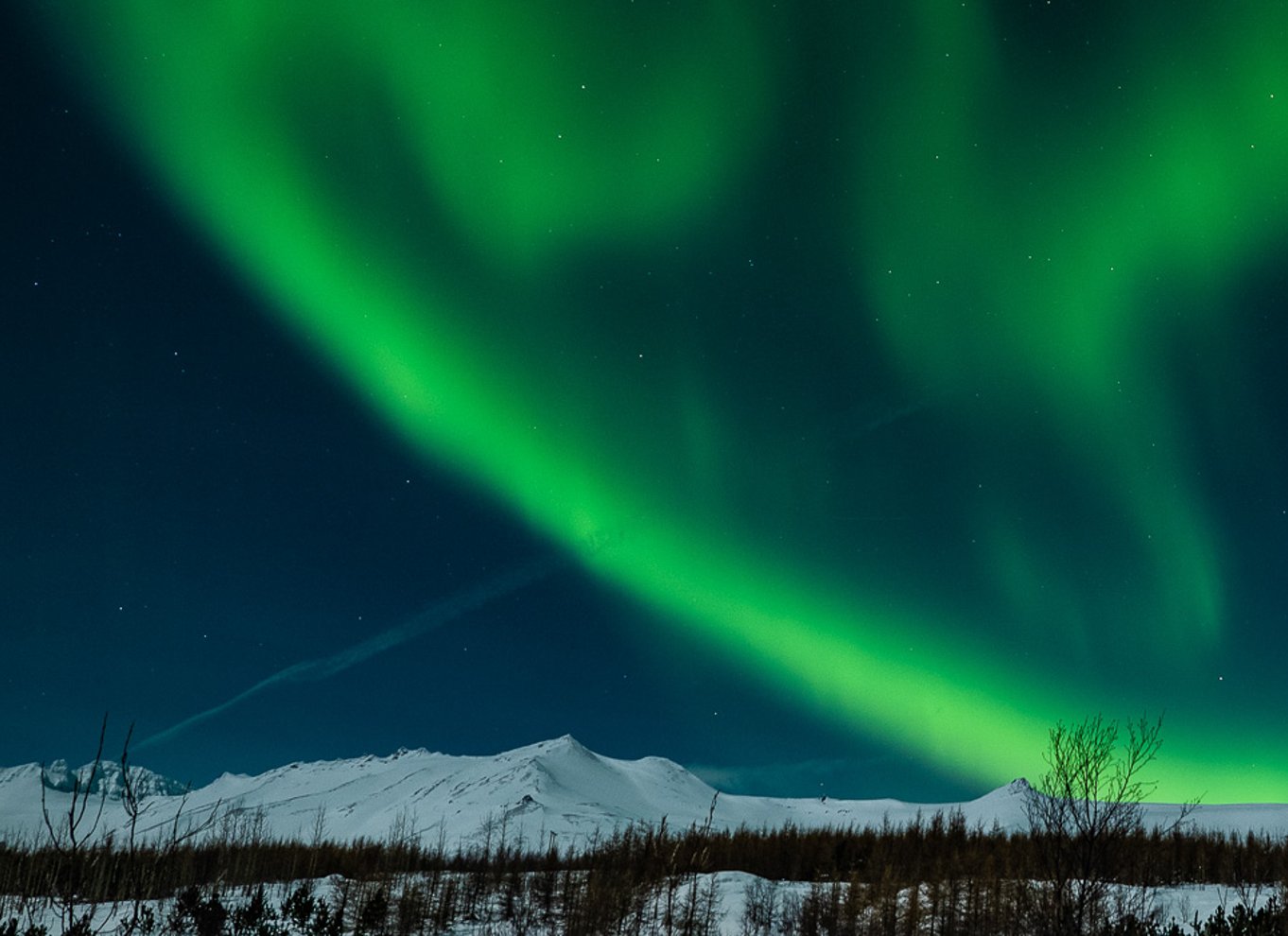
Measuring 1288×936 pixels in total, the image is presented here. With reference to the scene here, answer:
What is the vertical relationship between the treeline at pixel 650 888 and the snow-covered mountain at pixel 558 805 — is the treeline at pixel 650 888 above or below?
above

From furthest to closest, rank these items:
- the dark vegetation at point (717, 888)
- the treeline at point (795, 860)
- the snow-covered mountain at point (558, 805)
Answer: the snow-covered mountain at point (558, 805) → the treeline at point (795, 860) → the dark vegetation at point (717, 888)

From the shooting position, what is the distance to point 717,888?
66.8ft

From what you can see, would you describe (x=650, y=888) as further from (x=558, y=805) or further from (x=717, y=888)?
(x=558, y=805)

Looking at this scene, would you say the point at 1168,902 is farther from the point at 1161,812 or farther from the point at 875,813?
the point at 875,813

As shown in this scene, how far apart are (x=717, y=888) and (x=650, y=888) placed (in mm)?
4072

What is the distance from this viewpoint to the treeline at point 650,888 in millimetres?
15656

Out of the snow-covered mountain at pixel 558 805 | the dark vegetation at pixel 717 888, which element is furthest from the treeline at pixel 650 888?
the snow-covered mountain at pixel 558 805

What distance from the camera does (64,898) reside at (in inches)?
232

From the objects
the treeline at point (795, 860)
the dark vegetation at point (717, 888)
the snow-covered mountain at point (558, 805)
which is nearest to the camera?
the dark vegetation at point (717, 888)

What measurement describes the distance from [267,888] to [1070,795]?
17479 millimetres

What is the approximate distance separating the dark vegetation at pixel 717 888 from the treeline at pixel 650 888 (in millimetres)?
70

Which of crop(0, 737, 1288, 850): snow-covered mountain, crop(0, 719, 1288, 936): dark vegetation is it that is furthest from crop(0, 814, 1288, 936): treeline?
crop(0, 737, 1288, 850): snow-covered mountain

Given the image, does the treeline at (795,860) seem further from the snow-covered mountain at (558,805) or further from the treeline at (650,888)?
the snow-covered mountain at (558,805)

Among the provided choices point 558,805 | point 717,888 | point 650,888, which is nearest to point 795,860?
point 717,888
